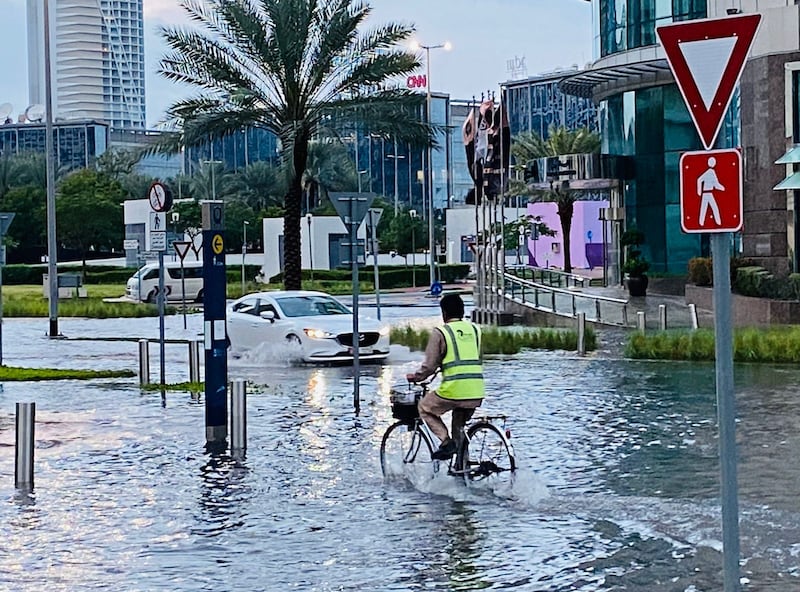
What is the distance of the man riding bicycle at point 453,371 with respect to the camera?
11.6 m

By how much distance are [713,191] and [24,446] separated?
316 inches

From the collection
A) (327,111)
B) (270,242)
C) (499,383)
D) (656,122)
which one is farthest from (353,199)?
(270,242)

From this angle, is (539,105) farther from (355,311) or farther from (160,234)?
(355,311)

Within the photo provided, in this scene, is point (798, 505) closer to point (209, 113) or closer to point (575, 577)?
point (575, 577)

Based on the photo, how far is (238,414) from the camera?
47.4ft

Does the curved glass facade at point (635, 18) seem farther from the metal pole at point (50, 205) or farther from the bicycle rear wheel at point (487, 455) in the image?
the bicycle rear wheel at point (487, 455)

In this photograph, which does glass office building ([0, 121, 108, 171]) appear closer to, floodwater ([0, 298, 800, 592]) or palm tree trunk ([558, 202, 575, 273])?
palm tree trunk ([558, 202, 575, 273])

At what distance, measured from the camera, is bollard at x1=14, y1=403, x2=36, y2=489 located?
40.5ft

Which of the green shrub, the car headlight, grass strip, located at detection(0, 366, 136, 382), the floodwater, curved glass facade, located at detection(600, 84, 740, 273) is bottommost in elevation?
the floodwater

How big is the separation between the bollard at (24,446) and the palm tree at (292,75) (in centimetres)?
2307

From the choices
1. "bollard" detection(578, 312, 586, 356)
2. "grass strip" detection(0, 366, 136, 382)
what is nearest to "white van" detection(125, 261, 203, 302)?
"bollard" detection(578, 312, 586, 356)

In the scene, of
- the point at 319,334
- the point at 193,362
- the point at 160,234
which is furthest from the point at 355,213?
the point at 319,334

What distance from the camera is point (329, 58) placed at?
119 feet

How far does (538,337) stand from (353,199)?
1192 cm
